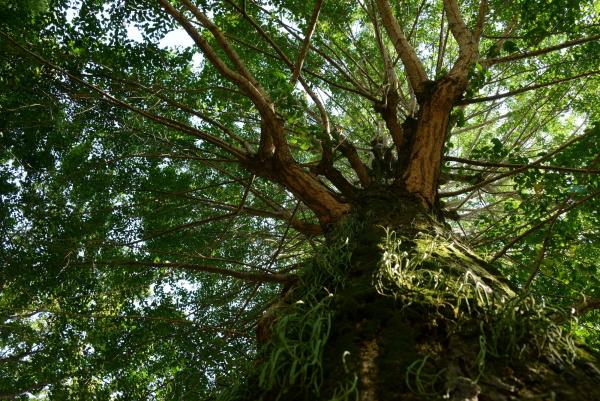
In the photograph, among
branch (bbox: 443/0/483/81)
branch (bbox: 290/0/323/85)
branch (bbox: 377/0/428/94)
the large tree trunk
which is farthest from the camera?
branch (bbox: 377/0/428/94)

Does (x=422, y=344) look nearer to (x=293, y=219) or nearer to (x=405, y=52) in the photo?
(x=293, y=219)

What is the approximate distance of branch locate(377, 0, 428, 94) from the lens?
12.2 ft

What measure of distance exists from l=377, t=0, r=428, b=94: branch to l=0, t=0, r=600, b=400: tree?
0.02 metres

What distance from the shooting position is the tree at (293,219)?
4.35 feet

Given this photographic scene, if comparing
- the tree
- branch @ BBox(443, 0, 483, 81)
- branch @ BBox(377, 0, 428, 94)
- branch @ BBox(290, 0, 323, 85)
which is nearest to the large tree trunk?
the tree

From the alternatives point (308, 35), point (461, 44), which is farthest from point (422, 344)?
point (461, 44)

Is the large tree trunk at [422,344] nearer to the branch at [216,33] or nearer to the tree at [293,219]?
the tree at [293,219]

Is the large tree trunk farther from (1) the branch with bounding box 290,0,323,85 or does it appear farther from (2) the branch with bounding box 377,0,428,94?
(2) the branch with bounding box 377,0,428,94

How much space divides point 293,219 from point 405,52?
174cm

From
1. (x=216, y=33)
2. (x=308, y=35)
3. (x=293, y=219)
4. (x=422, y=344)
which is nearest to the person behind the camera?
(x=422, y=344)

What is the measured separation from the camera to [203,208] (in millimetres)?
6422

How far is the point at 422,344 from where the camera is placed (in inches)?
52.9

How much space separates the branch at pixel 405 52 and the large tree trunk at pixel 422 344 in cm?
226

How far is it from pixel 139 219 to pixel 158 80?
1.96 m
